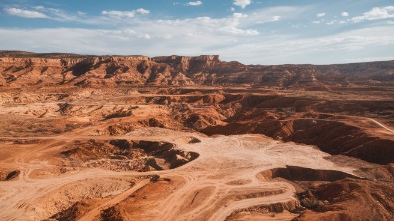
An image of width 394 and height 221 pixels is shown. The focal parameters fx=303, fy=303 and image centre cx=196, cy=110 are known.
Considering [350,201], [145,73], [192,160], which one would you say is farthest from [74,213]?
[145,73]

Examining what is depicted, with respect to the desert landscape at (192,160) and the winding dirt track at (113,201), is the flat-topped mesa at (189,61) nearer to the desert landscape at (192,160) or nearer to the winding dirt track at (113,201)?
the desert landscape at (192,160)

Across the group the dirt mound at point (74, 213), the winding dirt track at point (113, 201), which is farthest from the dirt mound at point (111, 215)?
the dirt mound at point (74, 213)

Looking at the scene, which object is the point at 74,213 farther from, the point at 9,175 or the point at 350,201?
the point at 350,201

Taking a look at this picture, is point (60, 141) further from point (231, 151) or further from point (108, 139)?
point (231, 151)

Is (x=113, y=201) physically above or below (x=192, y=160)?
below

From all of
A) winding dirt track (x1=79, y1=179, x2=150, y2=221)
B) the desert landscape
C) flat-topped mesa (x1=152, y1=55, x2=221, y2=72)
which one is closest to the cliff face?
flat-topped mesa (x1=152, y1=55, x2=221, y2=72)

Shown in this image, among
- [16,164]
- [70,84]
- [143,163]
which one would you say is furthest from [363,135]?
[70,84]

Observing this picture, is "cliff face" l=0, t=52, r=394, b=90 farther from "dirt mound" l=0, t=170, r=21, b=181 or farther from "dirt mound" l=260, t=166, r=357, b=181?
"dirt mound" l=260, t=166, r=357, b=181
